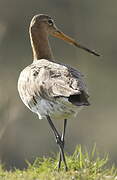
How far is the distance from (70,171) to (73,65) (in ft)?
35.9

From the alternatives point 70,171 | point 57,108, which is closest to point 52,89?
point 57,108

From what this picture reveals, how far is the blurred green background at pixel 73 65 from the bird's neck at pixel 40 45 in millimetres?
4389

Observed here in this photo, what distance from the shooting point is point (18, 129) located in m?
20.1

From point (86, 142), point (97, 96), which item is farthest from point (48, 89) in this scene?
point (97, 96)

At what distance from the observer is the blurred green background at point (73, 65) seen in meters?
19.2

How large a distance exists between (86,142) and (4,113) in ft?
24.0

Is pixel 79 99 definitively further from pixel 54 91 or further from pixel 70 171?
pixel 70 171

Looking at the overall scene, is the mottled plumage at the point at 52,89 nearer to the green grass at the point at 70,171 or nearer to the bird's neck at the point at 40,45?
the green grass at the point at 70,171

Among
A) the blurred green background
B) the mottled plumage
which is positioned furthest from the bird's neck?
the blurred green background

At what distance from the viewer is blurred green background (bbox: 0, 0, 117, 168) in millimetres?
19250

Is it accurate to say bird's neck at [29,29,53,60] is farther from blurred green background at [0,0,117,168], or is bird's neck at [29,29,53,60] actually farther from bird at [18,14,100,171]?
blurred green background at [0,0,117,168]

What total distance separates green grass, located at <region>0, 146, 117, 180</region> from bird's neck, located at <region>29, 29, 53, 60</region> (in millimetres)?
1488

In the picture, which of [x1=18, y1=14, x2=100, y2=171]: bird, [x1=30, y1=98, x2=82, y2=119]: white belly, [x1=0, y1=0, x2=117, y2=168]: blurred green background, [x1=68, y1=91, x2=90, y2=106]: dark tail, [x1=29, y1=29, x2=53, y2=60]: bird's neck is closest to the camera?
[x1=68, y1=91, x2=90, y2=106]: dark tail

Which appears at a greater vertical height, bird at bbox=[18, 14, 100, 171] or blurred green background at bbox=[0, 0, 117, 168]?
bird at bbox=[18, 14, 100, 171]
